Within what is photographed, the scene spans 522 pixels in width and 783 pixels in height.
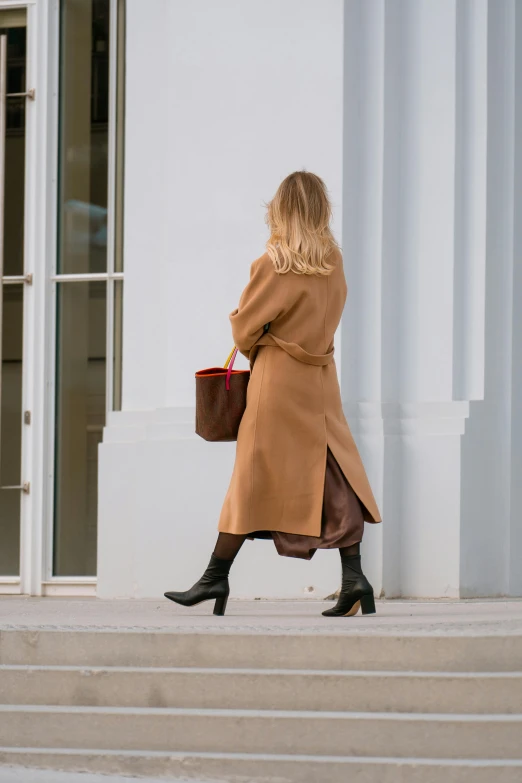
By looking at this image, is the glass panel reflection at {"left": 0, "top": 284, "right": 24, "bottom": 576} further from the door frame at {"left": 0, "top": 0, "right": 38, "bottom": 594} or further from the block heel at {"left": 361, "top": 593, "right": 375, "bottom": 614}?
the block heel at {"left": 361, "top": 593, "right": 375, "bottom": 614}

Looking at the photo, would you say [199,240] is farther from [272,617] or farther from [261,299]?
[272,617]

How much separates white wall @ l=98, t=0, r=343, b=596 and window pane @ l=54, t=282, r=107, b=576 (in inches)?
15.0

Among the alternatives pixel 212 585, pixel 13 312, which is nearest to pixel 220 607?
pixel 212 585

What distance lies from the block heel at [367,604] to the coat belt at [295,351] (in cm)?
101

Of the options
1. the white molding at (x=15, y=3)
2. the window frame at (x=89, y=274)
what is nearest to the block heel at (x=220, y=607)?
the window frame at (x=89, y=274)

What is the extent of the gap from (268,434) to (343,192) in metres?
2.22

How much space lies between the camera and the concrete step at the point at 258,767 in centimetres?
392

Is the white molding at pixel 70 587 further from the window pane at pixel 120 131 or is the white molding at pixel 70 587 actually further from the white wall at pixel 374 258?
the window pane at pixel 120 131

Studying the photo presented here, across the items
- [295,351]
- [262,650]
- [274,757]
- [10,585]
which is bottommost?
[10,585]

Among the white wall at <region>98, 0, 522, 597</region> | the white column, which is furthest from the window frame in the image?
the white column

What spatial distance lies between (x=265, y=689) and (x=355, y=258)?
11.6 ft

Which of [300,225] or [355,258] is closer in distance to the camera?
[300,225]

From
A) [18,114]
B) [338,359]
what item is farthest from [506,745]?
[18,114]

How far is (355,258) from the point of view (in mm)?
7371
